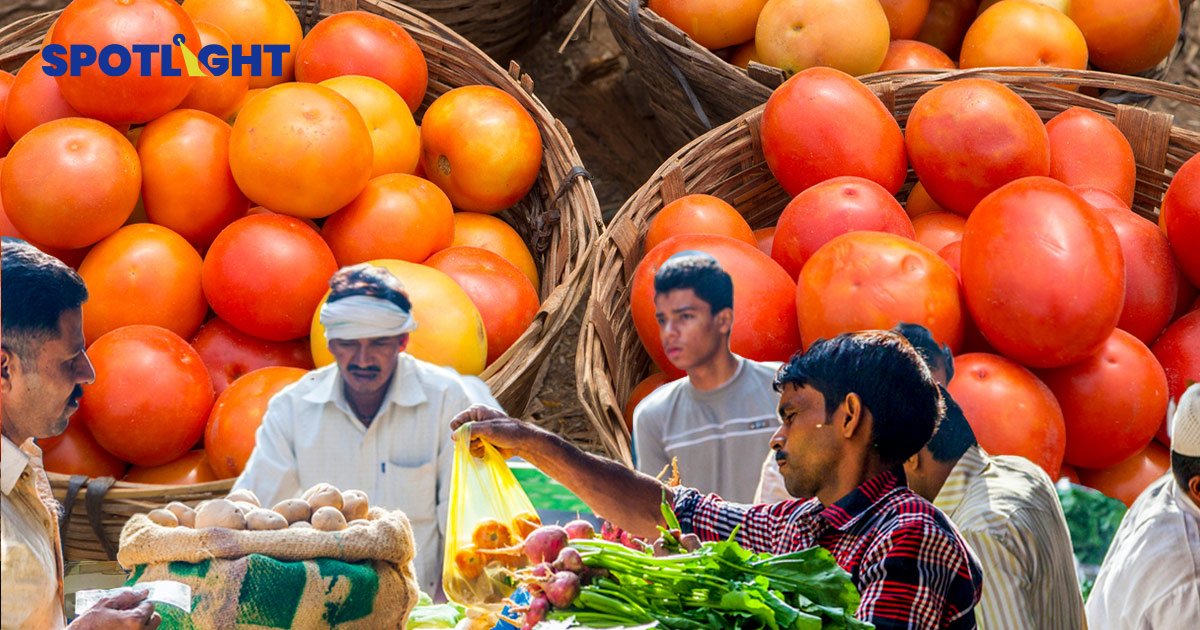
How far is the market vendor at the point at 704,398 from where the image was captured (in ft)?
5.34

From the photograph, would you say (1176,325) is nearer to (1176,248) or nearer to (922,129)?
(1176,248)

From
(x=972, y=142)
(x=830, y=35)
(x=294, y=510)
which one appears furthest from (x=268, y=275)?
(x=830, y=35)

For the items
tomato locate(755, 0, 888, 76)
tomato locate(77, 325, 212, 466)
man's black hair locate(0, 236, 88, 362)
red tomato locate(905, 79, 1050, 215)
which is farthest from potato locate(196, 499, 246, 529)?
tomato locate(755, 0, 888, 76)

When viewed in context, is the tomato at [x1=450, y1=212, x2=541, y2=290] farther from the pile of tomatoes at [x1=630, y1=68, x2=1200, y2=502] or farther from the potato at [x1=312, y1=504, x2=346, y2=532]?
the potato at [x1=312, y1=504, x2=346, y2=532]

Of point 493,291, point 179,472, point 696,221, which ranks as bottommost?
point 179,472

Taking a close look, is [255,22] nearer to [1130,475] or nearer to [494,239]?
[494,239]

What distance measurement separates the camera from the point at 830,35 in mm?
2609

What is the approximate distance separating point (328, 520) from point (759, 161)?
1267 mm

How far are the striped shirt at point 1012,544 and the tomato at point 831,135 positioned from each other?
704 mm

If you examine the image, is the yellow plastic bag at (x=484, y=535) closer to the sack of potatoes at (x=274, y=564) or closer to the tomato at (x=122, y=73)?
the sack of potatoes at (x=274, y=564)

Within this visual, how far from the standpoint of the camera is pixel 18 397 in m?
1.30

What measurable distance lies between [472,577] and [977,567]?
56 cm

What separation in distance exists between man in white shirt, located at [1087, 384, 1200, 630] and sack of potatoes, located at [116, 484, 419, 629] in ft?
3.05

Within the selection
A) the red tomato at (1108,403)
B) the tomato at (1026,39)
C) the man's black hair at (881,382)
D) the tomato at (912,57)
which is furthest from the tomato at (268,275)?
the tomato at (1026,39)
